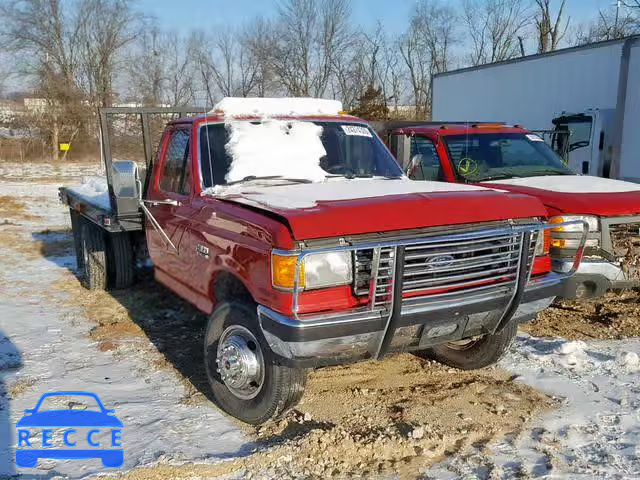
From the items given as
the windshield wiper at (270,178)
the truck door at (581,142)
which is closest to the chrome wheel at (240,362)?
the windshield wiper at (270,178)

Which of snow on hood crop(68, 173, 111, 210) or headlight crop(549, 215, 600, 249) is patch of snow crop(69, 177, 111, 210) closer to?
snow on hood crop(68, 173, 111, 210)

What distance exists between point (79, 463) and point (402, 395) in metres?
2.14

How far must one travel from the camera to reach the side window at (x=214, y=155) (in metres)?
4.43

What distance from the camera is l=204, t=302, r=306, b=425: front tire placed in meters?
3.60

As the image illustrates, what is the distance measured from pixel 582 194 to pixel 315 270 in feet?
10.7

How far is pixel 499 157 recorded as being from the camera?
6902 millimetres

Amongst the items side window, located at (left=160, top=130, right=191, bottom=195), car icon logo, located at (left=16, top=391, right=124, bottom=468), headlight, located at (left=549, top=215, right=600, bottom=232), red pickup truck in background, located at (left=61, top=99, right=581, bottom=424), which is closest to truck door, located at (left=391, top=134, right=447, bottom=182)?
red pickup truck in background, located at (left=61, top=99, right=581, bottom=424)

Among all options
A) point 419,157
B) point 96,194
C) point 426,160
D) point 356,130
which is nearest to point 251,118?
point 356,130

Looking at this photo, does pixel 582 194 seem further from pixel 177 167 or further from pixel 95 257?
pixel 95 257

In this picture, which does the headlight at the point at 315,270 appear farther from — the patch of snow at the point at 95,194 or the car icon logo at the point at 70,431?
the patch of snow at the point at 95,194

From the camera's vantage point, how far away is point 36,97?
126ft

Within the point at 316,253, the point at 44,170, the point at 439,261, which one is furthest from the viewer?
the point at 44,170

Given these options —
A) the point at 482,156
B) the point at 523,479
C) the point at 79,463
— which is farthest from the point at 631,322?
the point at 79,463

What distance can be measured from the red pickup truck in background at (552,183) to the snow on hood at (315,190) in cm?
141
